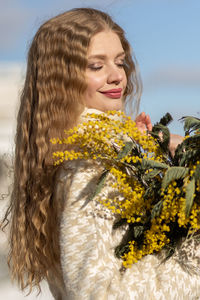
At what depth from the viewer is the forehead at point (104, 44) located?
310cm

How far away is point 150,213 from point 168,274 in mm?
348

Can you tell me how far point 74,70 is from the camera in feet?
10.2

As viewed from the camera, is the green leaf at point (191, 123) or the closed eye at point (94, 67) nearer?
the green leaf at point (191, 123)

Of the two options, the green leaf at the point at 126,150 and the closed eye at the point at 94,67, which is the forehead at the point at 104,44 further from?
the green leaf at the point at 126,150

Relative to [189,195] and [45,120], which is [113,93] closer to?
[45,120]

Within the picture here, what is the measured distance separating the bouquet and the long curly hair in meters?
0.34

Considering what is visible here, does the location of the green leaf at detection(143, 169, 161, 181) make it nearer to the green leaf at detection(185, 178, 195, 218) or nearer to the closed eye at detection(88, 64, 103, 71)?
the green leaf at detection(185, 178, 195, 218)

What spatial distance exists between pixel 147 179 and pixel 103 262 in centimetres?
51

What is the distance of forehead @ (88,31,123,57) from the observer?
3.10 metres

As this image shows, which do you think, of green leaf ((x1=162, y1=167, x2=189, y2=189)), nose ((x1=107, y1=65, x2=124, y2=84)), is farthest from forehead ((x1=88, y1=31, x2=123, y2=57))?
green leaf ((x1=162, y1=167, x2=189, y2=189))

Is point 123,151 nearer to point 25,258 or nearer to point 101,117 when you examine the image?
point 101,117

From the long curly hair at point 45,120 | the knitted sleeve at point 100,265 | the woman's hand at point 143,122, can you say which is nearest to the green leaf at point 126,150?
the knitted sleeve at point 100,265

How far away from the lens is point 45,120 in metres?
3.16

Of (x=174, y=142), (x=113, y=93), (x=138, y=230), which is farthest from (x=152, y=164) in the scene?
(x=113, y=93)
